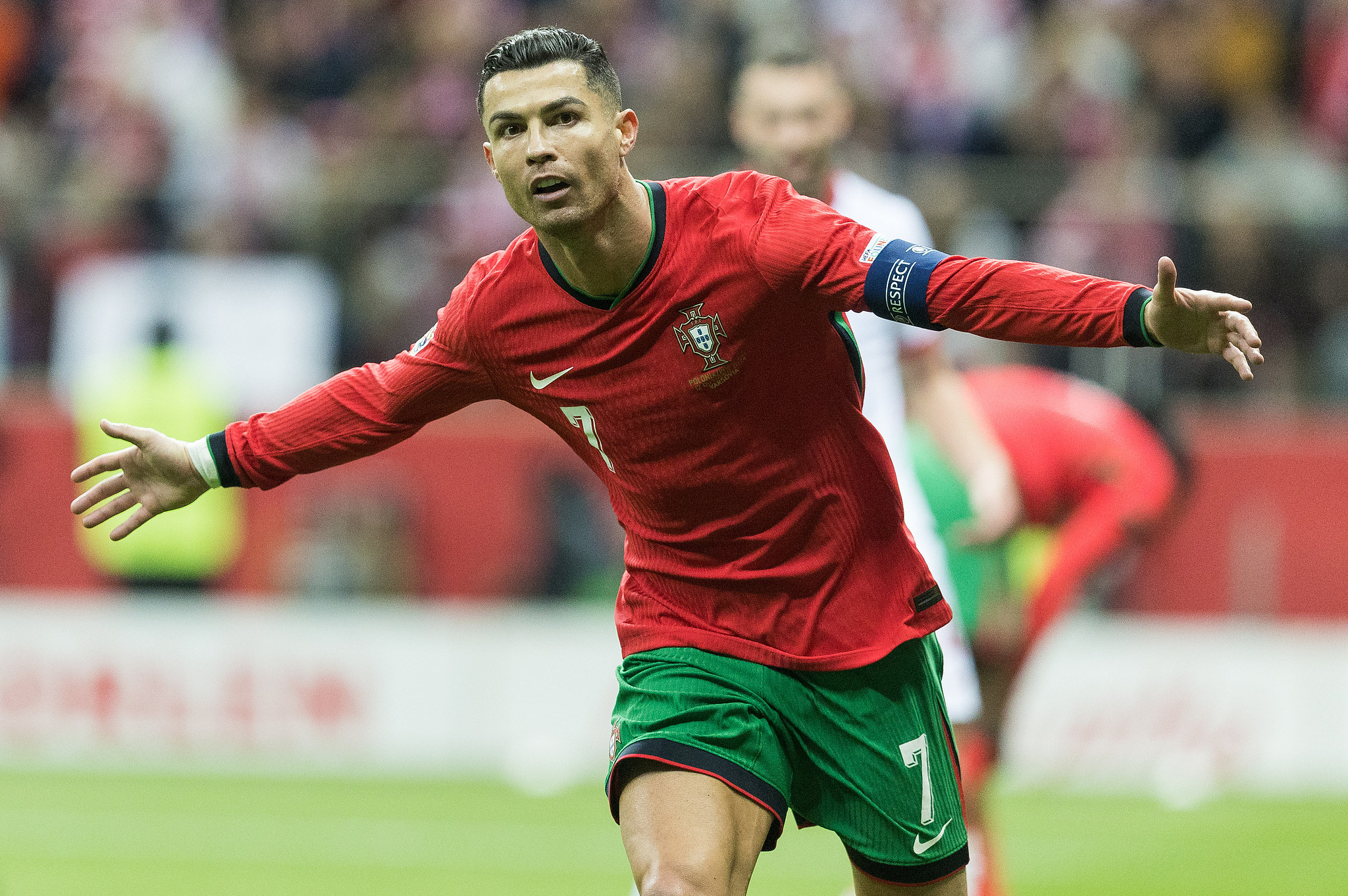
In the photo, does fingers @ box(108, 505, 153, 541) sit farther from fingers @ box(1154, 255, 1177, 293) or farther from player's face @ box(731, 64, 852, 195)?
fingers @ box(1154, 255, 1177, 293)

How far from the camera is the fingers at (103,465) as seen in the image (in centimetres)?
446

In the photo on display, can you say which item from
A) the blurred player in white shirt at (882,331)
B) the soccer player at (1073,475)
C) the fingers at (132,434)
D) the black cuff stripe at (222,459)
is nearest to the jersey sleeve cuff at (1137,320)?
the blurred player in white shirt at (882,331)

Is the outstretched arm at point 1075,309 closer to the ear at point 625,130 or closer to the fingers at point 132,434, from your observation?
the ear at point 625,130

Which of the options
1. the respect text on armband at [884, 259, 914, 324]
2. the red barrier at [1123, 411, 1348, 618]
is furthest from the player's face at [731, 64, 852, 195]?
the red barrier at [1123, 411, 1348, 618]

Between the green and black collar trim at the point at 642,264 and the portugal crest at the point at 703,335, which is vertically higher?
the green and black collar trim at the point at 642,264

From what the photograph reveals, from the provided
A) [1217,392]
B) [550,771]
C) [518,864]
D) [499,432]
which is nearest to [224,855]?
[518,864]

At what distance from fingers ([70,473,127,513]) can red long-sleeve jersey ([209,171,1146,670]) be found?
26cm

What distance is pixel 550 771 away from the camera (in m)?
11.4

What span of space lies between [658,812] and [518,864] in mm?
4759

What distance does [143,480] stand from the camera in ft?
15.2

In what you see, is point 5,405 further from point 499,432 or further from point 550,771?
point 550,771

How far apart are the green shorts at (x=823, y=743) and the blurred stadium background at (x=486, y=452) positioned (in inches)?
225

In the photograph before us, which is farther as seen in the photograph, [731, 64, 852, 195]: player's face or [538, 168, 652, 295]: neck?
[731, 64, 852, 195]: player's face

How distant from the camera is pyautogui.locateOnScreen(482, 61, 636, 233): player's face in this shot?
13.7ft
